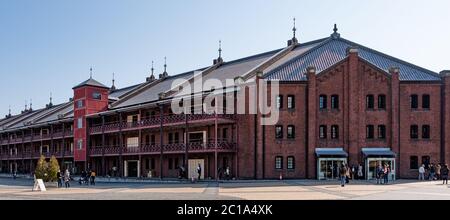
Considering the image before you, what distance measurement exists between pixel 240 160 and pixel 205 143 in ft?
11.8

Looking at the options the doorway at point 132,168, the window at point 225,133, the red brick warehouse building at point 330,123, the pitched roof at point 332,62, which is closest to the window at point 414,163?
the red brick warehouse building at point 330,123

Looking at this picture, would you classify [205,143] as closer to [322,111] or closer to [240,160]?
[240,160]

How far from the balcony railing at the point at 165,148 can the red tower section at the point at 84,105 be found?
2688 mm

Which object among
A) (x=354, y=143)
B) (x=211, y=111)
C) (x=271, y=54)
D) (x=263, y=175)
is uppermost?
(x=271, y=54)

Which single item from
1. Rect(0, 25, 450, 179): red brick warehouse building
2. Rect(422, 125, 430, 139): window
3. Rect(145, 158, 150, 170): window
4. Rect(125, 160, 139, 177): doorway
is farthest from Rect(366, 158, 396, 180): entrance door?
Rect(125, 160, 139, 177): doorway

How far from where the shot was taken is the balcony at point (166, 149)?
153ft

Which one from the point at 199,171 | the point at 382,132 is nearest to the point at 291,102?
the point at 382,132

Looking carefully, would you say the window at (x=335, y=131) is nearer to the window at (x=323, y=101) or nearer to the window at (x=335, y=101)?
the window at (x=335, y=101)

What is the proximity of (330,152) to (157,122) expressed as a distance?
1875 centimetres

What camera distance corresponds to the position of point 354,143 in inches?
1813

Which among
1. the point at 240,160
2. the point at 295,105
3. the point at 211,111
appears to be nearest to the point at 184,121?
the point at 211,111

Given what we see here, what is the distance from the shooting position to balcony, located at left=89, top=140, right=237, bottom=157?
46.6m

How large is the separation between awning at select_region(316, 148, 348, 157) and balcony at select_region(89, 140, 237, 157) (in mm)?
7623

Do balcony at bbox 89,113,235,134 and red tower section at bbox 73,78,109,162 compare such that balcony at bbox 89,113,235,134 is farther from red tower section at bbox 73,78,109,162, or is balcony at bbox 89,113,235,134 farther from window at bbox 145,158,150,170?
window at bbox 145,158,150,170
